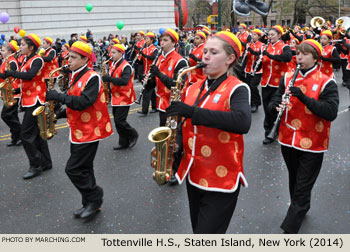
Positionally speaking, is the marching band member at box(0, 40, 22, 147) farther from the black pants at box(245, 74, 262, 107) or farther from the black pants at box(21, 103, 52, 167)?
the black pants at box(245, 74, 262, 107)

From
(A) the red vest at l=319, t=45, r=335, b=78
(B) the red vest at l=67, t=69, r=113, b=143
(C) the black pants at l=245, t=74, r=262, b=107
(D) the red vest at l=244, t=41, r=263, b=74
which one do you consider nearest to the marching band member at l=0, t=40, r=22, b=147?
(B) the red vest at l=67, t=69, r=113, b=143

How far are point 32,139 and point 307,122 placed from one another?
417cm

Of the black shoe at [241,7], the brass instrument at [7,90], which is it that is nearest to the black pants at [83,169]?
the brass instrument at [7,90]

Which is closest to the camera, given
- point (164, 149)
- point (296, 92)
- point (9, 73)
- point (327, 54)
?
point (164, 149)

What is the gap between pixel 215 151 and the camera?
2.76 metres

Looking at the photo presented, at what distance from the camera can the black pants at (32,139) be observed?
582cm

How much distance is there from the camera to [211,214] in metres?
2.74

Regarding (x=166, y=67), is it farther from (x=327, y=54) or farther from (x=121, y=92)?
(x=327, y=54)

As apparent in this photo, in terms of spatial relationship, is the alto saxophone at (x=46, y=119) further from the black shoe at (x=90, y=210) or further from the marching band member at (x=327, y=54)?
the marching band member at (x=327, y=54)

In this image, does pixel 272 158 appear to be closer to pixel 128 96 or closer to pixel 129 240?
pixel 128 96

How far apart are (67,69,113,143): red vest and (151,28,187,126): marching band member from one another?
149cm

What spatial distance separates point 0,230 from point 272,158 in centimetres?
440

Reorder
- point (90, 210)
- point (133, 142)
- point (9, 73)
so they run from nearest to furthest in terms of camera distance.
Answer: point (90, 210), point (9, 73), point (133, 142)

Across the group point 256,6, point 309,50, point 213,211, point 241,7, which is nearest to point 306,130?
point 309,50
